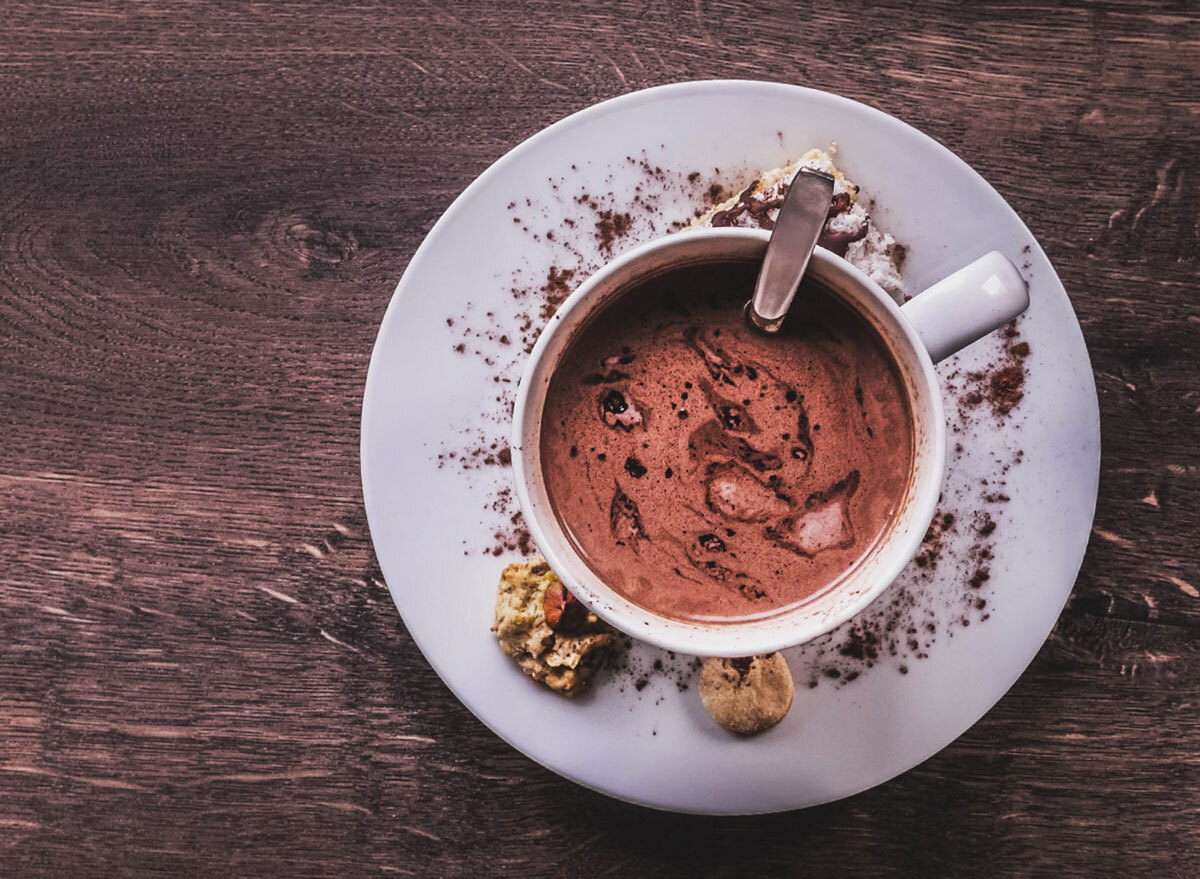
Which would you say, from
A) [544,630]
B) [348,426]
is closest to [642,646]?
[544,630]

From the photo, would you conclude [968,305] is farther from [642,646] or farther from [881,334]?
[642,646]

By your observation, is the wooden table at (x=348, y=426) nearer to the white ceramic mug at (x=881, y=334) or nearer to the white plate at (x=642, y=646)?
the white plate at (x=642, y=646)

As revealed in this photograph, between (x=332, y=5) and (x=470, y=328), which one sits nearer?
(x=470, y=328)

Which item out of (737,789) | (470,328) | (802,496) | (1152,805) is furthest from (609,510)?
(1152,805)

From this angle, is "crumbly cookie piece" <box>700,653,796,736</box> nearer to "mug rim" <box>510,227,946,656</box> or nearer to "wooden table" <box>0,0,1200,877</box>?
"mug rim" <box>510,227,946,656</box>

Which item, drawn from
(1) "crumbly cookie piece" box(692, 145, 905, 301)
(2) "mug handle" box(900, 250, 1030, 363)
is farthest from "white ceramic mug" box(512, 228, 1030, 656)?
(1) "crumbly cookie piece" box(692, 145, 905, 301)

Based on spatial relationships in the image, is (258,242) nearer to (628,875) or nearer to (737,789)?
(737,789)
